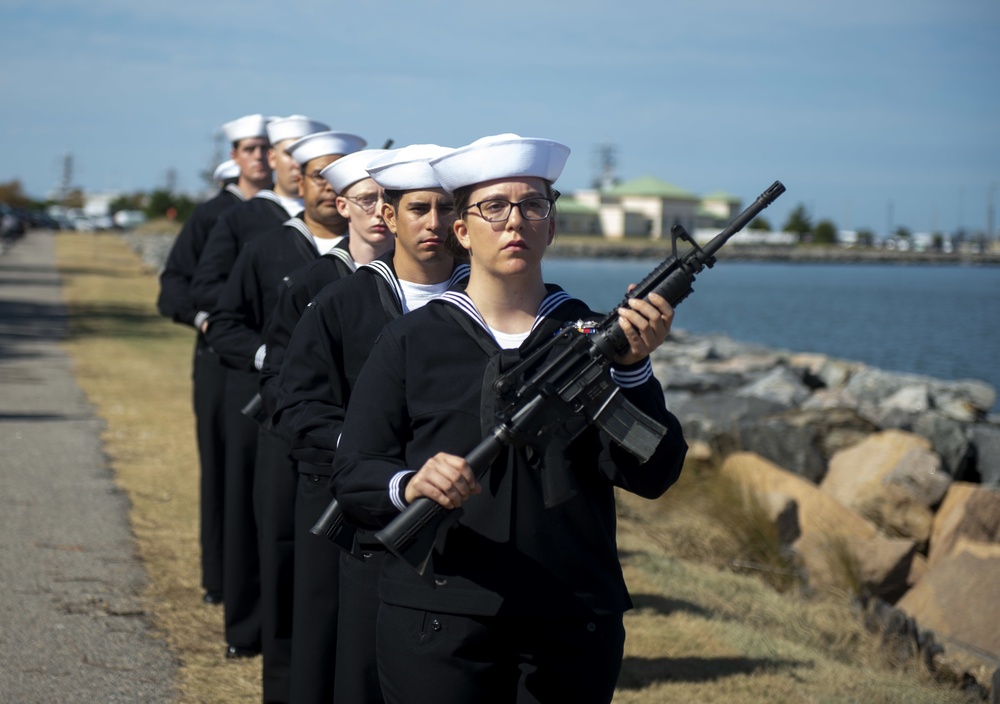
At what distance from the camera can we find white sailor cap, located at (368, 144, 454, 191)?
4.25 meters

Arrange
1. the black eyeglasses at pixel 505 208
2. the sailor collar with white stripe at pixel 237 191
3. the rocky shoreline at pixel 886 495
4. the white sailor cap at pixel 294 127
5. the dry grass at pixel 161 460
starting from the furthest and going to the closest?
the rocky shoreline at pixel 886 495, the sailor collar with white stripe at pixel 237 191, the white sailor cap at pixel 294 127, the dry grass at pixel 161 460, the black eyeglasses at pixel 505 208

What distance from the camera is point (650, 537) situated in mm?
10320

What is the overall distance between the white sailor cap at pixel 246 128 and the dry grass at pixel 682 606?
8.84ft

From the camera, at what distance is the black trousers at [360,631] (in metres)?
4.21

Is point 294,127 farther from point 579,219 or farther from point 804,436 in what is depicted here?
point 579,219

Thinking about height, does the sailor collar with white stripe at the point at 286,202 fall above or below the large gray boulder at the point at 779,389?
above

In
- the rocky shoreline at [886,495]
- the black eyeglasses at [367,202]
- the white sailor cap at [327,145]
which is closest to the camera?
the black eyeglasses at [367,202]

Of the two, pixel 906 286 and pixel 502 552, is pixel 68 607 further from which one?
pixel 906 286

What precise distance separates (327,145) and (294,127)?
3.63 ft

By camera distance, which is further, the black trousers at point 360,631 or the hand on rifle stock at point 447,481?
the black trousers at point 360,631

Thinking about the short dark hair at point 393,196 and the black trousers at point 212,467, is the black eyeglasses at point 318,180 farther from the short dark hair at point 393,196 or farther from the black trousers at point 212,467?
the black trousers at point 212,467

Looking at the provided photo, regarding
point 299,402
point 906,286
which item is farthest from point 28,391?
point 906,286

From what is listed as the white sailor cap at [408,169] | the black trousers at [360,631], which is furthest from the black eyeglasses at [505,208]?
the black trousers at [360,631]

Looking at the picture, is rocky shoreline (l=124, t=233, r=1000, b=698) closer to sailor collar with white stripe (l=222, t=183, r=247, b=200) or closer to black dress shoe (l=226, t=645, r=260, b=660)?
black dress shoe (l=226, t=645, r=260, b=660)
